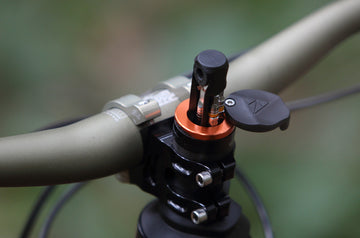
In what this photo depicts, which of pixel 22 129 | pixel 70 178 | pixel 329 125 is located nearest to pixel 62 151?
pixel 70 178

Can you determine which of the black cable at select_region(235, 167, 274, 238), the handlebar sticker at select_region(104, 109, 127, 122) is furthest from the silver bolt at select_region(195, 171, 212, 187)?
the black cable at select_region(235, 167, 274, 238)

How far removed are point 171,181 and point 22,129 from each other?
0.88 metres

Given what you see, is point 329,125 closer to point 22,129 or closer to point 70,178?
point 22,129

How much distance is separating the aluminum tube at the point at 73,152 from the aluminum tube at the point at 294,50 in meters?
0.14

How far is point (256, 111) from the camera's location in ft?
1.41

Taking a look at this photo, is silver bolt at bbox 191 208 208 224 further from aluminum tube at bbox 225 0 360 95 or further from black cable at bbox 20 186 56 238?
black cable at bbox 20 186 56 238

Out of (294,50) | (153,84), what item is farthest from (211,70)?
(153,84)

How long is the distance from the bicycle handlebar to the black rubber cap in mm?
80

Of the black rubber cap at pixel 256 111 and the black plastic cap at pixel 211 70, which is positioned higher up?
the black plastic cap at pixel 211 70

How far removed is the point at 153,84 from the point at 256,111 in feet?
3.11

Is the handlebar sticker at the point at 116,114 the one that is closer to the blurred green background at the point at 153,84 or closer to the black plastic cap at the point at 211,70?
the black plastic cap at the point at 211,70

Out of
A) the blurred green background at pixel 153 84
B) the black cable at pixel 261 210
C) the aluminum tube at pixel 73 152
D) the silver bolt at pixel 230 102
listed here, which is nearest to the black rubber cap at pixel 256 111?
the silver bolt at pixel 230 102

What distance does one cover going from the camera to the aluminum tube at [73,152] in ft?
1.33

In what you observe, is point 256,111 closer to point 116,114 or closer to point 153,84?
point 116,114
